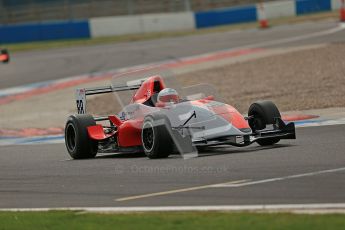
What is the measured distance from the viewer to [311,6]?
1818 inches

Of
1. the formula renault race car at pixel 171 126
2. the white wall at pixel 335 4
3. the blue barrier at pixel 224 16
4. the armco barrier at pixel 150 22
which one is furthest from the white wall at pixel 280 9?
the formula renault race car at pixel 171 126

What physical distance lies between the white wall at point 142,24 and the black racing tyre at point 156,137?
3398cm

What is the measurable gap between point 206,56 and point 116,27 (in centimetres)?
1570

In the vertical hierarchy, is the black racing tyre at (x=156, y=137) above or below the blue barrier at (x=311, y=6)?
above

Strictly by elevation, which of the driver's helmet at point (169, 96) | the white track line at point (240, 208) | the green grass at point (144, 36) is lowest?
the green grass at point (144, 36)

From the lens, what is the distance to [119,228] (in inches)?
304

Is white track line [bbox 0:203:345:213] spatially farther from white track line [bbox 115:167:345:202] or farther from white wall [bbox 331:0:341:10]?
white wall [bbox 331:0:341:10]

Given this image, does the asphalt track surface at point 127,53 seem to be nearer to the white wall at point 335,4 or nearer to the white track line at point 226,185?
the white wall at point 335,4

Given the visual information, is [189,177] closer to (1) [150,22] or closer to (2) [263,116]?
(2) [263,116]

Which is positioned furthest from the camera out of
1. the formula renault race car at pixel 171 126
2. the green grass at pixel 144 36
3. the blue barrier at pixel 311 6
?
the blue barrier at pixel 311 6

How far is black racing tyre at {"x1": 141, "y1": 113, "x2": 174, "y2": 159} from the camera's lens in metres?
12.0

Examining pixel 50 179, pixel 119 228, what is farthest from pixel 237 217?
pixel 50 179

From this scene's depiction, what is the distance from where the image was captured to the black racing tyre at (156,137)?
12047 mm

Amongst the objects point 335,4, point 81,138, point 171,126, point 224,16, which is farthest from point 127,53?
point 171,126
